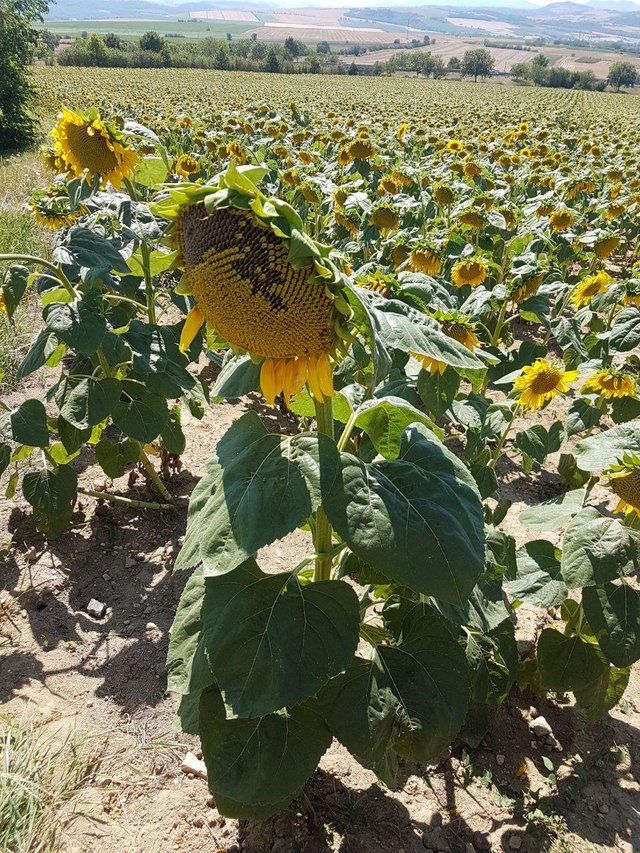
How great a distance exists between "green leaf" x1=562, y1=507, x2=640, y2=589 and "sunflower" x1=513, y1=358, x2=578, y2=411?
3.99 ft

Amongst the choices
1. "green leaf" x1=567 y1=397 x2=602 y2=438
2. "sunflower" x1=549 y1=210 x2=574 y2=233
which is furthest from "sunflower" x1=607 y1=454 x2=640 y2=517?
"sunflower" x1=549 y1=210 x2=574 y2=233

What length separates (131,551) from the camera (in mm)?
3229

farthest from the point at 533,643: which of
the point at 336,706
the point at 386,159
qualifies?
the point at 386,159

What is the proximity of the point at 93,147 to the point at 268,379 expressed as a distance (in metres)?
2.25

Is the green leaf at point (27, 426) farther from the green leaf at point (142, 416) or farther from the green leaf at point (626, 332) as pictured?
the green leaf at point (626, 332)

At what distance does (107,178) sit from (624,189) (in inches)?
357

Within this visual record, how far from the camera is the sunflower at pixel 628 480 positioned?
68.5 inches

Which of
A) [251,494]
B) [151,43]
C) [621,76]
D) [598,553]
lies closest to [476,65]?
[621,76]

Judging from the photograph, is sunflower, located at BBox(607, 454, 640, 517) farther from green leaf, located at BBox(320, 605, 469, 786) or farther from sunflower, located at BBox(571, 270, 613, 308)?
sunflower, located at BBox(571, 270, 613, 308)

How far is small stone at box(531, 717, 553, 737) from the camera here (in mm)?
2396

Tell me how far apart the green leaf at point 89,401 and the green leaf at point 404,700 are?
61.7 inches

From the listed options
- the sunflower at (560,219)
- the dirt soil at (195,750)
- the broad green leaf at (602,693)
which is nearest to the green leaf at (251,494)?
the dirt soil at (195,750)

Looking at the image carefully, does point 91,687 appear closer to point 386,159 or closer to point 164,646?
point 164,646

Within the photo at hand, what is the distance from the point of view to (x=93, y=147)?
2850 mm
